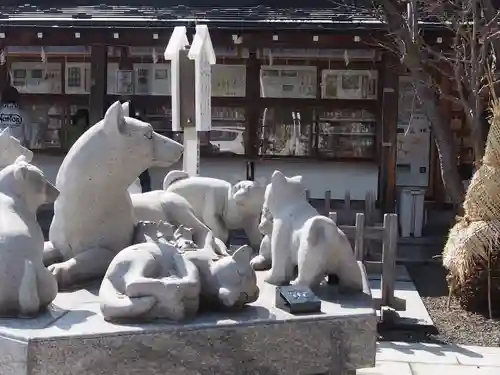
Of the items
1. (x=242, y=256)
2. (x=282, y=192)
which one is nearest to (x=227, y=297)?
(x=242, y=256)

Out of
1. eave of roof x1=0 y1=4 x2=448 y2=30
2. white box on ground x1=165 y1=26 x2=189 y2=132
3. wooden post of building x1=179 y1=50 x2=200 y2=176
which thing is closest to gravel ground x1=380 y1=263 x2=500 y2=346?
wooden post of building x1=179 y1=50 x2=200 y2=176

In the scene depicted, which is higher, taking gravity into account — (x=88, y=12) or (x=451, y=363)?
(x=88, y=12)

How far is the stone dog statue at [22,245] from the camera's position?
3422 millimetres

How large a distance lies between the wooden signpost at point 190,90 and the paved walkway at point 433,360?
3027 millimetres

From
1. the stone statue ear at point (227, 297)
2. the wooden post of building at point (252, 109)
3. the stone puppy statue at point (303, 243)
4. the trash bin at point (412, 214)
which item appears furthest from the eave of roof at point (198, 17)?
the stone statue ear at point (227, 297)

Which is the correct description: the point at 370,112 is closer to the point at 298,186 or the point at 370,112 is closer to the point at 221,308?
the point at 298,186

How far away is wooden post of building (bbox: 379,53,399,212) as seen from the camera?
1168cm

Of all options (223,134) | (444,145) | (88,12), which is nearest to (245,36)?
(223,134)

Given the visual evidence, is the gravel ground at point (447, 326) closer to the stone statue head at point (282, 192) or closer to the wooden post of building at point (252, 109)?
the stone statue head at point (282, 192)

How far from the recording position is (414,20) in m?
9.08

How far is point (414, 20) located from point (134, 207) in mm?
5666

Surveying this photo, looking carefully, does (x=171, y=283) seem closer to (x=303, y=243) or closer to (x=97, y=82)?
(x=303, y=243)

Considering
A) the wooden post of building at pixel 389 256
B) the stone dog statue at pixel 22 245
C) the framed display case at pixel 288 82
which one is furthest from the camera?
the framed display case at pixel 288 82

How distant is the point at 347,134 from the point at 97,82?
14.6 ft
